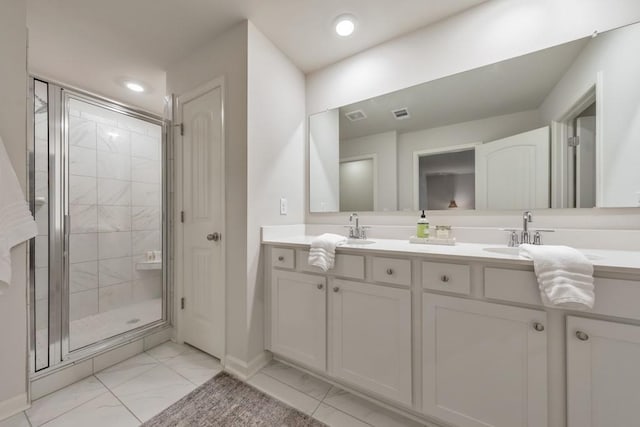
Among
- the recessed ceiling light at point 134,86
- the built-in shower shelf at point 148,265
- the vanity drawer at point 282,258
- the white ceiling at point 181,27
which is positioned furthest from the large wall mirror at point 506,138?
the recessed ceiling light at point 134,86

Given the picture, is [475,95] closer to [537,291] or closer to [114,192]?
[537,291]

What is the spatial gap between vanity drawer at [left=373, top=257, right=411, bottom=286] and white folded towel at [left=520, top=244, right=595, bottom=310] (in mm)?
480

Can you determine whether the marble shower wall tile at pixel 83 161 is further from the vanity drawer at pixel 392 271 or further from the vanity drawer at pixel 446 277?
the vanity drawer at pixel 446 277

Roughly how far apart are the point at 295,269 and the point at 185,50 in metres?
1.91

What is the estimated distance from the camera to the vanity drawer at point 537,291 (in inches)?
31.3

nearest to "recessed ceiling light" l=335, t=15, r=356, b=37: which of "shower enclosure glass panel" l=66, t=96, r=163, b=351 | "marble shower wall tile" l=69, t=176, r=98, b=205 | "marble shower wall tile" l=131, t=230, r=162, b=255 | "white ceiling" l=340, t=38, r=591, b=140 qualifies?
"white ceiling" l=340, t=38, r=591, b=140

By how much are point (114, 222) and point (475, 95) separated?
3.44 meters

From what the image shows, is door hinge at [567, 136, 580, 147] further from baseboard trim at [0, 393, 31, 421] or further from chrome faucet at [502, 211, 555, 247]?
baseboard trim at [0, 393, 31, 421]

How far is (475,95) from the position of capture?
1.52 meters

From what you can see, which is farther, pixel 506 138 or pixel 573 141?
pixel 506 138

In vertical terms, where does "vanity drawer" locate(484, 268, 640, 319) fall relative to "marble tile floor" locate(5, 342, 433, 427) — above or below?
above

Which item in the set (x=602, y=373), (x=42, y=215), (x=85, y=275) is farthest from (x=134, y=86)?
(x=602, y=373)

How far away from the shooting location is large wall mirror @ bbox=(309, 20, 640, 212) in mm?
1183

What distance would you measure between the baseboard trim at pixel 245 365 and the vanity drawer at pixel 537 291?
144cm
